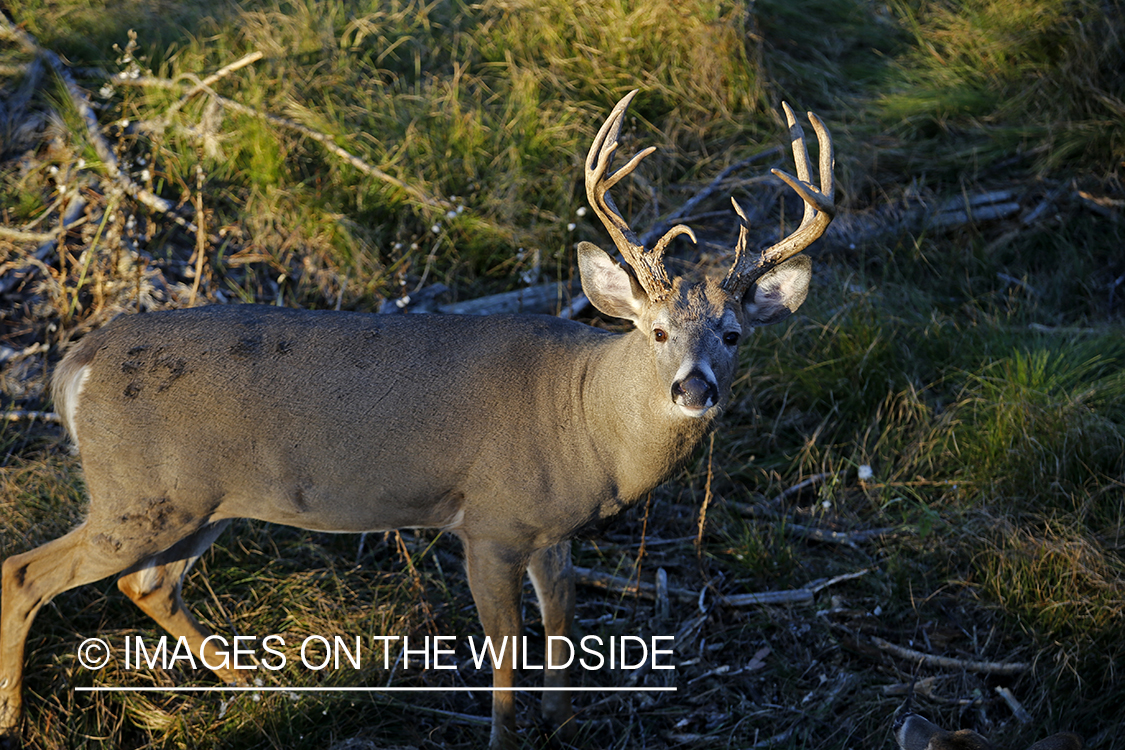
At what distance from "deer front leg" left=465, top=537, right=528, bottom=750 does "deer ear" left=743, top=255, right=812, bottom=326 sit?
3.70ft

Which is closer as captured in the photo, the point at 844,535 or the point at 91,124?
→ the point at 844,535

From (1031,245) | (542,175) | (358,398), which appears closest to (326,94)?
(542,175)

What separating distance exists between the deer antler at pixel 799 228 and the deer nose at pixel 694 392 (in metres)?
0.42

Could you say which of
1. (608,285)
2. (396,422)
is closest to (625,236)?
(608,285)

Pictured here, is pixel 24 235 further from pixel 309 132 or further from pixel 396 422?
pixel 396 422

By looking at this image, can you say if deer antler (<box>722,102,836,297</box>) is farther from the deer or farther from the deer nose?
the deer nose

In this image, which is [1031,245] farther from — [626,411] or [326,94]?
[326,94]

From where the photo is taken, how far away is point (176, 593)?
3.79m

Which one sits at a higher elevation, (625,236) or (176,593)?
(625,236)

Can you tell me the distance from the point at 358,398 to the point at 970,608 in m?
2.47

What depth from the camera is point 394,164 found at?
5.77 metres
